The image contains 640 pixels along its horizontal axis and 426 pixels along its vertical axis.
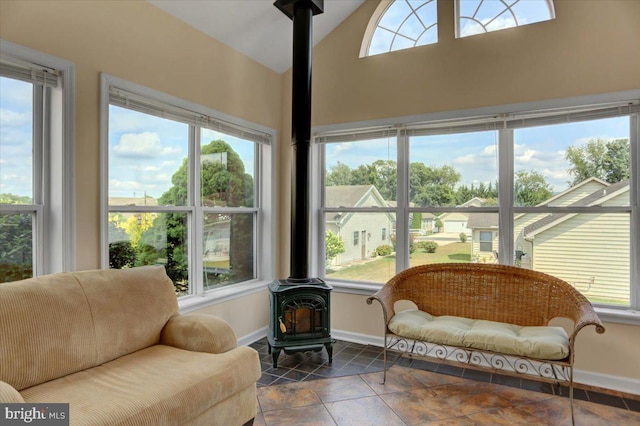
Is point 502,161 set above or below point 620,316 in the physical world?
above

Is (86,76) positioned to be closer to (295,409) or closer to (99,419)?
(99,419)

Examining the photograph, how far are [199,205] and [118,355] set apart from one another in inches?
57.5

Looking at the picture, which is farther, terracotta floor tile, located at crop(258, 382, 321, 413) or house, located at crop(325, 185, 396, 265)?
house, located at crop(325, 185, 396, 265)

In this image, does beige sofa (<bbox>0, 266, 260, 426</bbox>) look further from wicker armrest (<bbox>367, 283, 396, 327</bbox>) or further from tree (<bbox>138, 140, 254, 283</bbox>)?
wicker armrest (<bbox>367, 283, 396, 327</bbox>)

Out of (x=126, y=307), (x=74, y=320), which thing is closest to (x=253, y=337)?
(x=126, y=307)

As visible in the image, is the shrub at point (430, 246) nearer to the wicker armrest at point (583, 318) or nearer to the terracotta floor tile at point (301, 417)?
the wicker armrest at point (583, 318)

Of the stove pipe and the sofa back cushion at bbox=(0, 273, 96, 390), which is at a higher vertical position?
the stove pipe

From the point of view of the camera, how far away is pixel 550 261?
9.89 ft

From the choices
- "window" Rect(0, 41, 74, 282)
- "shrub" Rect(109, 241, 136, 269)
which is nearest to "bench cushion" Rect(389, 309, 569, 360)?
"shrub" Rect(109, 241, 136, 269)

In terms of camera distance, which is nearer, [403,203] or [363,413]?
[363,413]

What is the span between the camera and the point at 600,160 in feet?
9.43

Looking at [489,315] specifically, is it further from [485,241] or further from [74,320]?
[74,320]

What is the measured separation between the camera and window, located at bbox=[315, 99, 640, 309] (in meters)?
2.83

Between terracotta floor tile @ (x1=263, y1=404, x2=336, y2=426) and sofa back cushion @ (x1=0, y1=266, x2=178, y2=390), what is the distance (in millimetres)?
869
